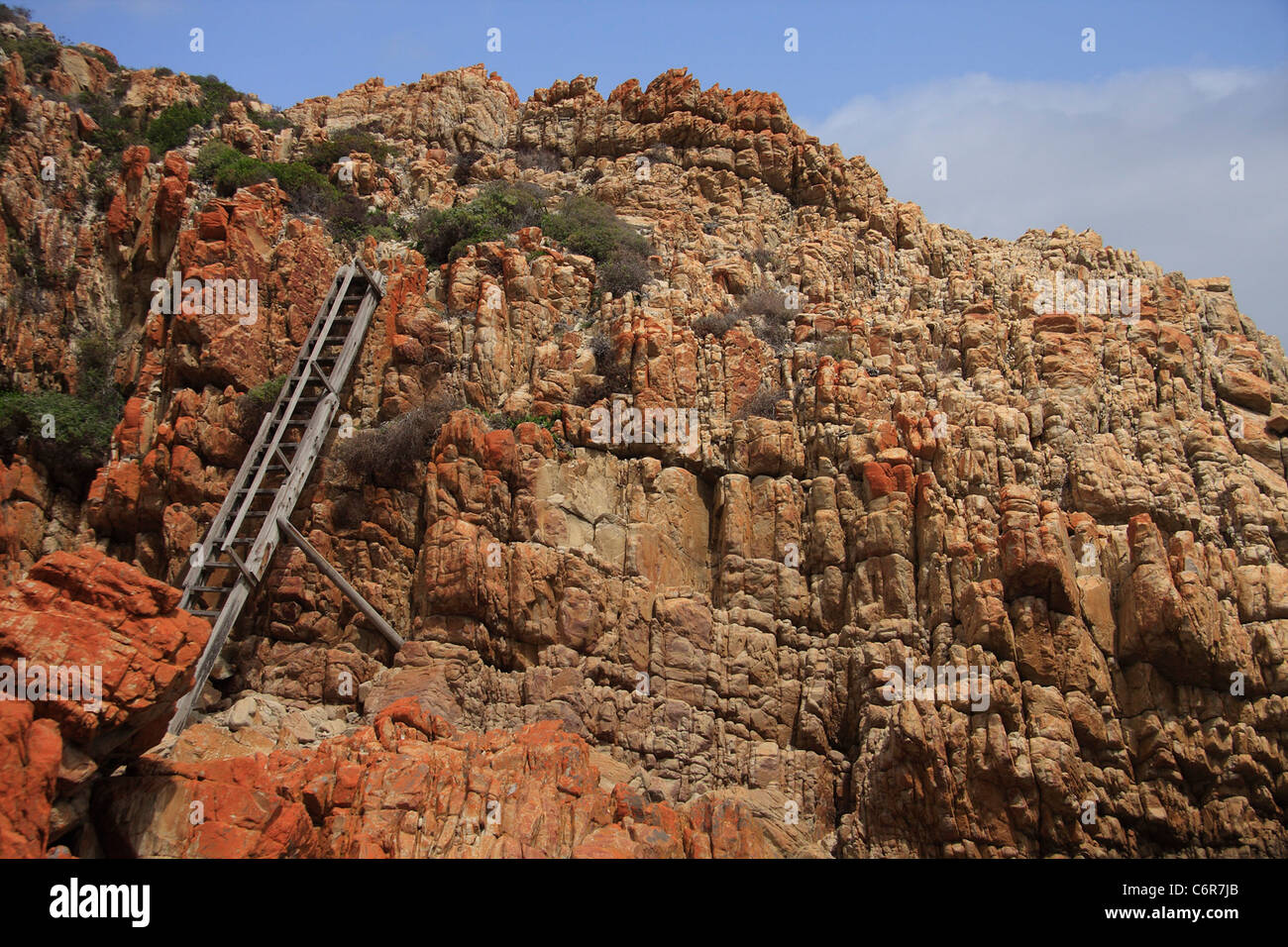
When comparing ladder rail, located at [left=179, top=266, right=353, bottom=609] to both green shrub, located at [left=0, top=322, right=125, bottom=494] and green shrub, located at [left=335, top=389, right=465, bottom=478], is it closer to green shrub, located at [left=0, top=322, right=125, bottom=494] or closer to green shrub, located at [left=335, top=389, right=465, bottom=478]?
green shrub, located at [left=335, top=389, right=465, bottom=478]

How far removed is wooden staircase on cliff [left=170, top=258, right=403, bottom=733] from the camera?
1962cm

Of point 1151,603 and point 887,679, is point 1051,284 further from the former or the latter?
point 887,679

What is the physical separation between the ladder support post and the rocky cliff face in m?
0.34

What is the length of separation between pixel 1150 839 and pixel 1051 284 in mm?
12756

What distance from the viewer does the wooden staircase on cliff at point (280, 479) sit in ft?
64.4

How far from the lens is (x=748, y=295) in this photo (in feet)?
85.6

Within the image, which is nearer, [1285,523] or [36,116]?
[1285,523]

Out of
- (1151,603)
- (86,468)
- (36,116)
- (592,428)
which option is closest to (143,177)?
(36,116)
